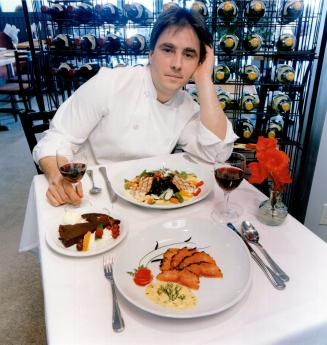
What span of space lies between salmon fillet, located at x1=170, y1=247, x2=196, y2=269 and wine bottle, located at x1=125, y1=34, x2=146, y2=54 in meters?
1.87

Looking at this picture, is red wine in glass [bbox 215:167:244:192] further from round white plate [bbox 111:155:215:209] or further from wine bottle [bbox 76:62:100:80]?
wine bottle [bbox 76:62:100:80]

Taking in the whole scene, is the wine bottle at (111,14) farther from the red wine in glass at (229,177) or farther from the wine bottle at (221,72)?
the red wine in glass at (229,177)

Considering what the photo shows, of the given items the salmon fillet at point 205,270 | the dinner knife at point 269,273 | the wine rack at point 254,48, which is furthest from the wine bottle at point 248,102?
the salmon fillet at point 205,270

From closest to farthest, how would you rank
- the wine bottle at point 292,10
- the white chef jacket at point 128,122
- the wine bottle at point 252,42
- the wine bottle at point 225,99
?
the white chef jacket at point 128,122
the wine bottle at point 292,10
the wine bottle at point 252,42
the wine bottle at point 225,99

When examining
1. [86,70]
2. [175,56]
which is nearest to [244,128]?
[175,56]

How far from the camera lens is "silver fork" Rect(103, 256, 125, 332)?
0.57 m

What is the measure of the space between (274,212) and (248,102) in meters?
1.39

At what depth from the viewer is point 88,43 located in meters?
2.30

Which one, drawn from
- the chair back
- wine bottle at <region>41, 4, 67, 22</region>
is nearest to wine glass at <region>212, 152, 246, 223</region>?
wine bottle at <region>41, 4, 67, 22</region>

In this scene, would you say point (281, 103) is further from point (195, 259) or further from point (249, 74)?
point (195, 259)

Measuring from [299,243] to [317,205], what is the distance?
4.78ft

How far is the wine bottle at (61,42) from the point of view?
231 centimetres

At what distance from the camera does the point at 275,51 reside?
78.7 inches

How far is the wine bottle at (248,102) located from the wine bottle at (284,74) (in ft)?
0.61
